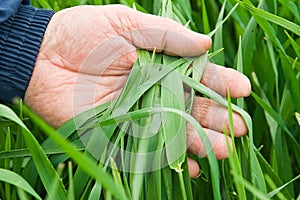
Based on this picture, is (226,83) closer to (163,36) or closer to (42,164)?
(163,36)

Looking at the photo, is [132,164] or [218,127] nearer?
[132,164]

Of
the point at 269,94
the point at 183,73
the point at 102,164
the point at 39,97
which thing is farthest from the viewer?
the point at 269,94

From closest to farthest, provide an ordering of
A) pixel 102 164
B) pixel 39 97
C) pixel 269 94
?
1. pixel 102 164
2. pixel 39 97
3. pixel 269 94

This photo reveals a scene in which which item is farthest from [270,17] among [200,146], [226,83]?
[200,146]

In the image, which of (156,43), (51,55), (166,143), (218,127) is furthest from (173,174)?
(51,55)

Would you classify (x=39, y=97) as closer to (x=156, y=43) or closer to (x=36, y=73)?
(x=36, y=73)
